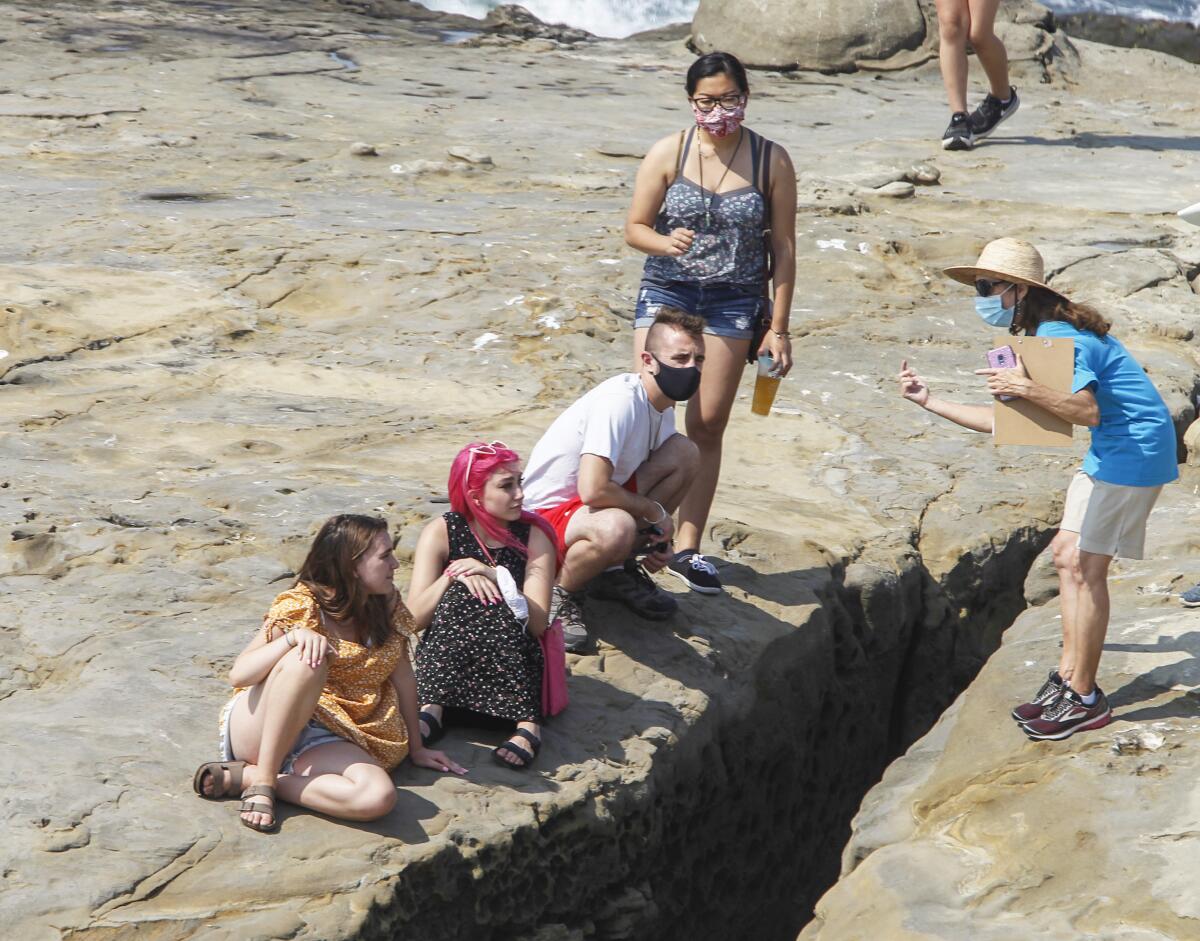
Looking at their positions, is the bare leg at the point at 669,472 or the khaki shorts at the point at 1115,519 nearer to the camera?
the khaki shorts at the point at 1115,519

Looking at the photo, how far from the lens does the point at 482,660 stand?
4.16 m

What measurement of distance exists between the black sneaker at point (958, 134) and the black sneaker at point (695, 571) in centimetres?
607

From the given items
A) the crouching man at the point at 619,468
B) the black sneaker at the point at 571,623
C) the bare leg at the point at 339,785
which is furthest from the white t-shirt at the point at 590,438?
the bare leg at the point at 339,785

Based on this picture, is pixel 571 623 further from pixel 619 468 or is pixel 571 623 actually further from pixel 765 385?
pixel 765 385

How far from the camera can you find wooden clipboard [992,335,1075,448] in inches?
161

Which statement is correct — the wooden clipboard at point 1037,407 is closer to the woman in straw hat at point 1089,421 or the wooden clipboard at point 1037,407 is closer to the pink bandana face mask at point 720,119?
the woman in straw hat at point 1089,421

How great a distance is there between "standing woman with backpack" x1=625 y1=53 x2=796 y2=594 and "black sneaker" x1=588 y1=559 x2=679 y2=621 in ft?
1.59

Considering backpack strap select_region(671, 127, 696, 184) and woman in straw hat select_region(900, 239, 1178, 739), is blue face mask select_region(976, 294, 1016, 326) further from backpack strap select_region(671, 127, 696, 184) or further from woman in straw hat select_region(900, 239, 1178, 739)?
backpack strap select_region(671, 127, 696, 184)

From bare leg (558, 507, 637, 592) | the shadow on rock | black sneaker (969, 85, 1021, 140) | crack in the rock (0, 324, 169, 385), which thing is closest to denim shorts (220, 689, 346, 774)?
bare leg (558, 507, 637, 592)

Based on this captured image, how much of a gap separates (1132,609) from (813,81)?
326 inches

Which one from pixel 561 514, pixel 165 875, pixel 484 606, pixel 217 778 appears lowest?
pixel 165 875

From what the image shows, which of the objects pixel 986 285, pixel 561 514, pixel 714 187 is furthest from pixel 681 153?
pixel 561 514

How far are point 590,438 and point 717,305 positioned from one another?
31.2 inches

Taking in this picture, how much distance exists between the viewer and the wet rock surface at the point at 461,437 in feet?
12.7
